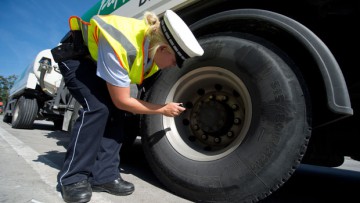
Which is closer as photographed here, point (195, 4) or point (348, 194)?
point (195, 4)

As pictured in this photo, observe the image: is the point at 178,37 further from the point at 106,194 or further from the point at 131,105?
the point at 106,194

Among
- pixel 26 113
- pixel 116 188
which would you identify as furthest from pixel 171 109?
pixel 26 113

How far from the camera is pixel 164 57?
153 centimetres

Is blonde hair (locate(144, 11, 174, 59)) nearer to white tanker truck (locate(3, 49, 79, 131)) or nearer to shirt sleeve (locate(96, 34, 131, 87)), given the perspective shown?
shirt sleeve (locate(96, 34, 131, 87))

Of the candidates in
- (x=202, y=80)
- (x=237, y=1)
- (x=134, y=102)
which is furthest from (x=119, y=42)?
(x=237, y=1)

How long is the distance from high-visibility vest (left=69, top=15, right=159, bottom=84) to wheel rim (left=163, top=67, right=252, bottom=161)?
381 millimetres

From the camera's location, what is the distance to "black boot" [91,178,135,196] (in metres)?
1.58

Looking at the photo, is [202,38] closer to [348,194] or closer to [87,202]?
[87,202]

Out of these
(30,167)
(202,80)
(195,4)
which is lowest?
(30,167)

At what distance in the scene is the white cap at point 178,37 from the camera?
134 cm

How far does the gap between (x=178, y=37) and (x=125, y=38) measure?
307 mm

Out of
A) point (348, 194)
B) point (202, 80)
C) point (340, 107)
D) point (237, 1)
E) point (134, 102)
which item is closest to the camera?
point (340, 107)

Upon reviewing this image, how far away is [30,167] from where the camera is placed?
6.41ft

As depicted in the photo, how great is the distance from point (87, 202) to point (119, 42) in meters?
0.88
